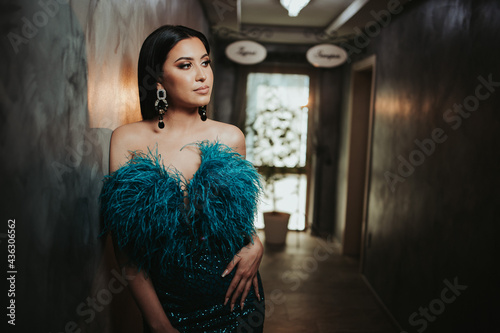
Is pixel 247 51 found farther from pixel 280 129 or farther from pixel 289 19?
pixel 280 129

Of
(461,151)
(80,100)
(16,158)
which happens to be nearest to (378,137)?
(461,151)

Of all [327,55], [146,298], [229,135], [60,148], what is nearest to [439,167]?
[229,135]

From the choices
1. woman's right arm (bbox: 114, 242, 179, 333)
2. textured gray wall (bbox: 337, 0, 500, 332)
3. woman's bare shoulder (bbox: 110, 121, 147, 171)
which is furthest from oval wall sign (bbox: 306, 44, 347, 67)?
woman's right arm (bbox: 114, 242, 179, 333)

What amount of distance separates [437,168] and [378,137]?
1263 millimetres

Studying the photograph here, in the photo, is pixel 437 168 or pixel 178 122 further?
pixel 437 168

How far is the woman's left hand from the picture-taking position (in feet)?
4.05

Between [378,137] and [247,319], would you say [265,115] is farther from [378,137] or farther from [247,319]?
[247,319]

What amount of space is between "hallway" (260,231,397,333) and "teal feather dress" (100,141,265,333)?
1753 mm

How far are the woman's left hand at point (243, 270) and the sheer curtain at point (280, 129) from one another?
3658mm

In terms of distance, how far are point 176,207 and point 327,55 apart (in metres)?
3.72

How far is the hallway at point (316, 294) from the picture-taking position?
291cm

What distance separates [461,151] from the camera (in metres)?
2.09

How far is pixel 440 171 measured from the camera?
232 centimetres

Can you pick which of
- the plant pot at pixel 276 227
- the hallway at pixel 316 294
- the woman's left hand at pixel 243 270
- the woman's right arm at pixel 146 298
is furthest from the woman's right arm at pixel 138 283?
the plant pot at pixel 276 227
